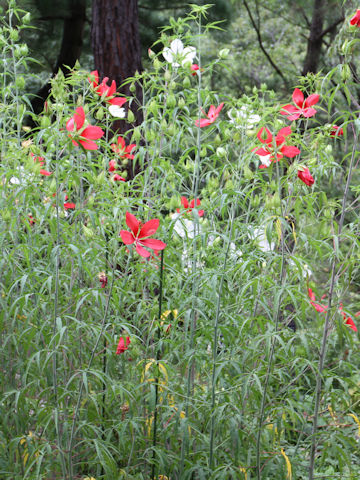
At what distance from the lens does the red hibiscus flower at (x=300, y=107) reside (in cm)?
193

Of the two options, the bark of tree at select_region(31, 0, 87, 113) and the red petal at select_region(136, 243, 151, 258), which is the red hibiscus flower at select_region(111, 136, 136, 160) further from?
the bark of tree at select_region(31, 0, 87, 113)

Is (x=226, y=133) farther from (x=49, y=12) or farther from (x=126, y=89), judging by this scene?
(x=49, y=12)

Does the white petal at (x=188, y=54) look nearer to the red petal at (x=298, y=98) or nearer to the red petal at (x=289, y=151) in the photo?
the red petal at (x=298, y=98)

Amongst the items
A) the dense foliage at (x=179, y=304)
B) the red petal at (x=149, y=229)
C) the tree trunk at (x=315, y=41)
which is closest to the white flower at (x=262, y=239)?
the dense foliage at (x=179, y=304)

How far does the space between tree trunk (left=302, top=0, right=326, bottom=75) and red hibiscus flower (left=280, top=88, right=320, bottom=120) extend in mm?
4031

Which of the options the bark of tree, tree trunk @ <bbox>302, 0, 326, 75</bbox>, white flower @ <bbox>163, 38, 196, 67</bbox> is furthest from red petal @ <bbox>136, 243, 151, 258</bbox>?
the bark of tree

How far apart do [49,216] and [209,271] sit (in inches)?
21.8

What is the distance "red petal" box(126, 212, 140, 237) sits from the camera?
1.69m

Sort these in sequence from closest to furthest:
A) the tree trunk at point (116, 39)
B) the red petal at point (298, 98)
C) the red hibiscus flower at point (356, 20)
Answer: the red hibiscus flower at point (356, 20) → the red petal at point (298, 98) → the tree trunk at point (116, 39)

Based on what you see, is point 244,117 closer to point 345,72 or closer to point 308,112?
point 308,112

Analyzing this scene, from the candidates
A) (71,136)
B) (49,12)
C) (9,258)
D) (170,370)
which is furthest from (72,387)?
(49,12)

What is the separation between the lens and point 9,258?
197 cm

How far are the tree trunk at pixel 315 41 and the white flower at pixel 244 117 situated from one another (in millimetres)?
4027

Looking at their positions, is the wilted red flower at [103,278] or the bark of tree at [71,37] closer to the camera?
the wilted red flower at [103,278]
